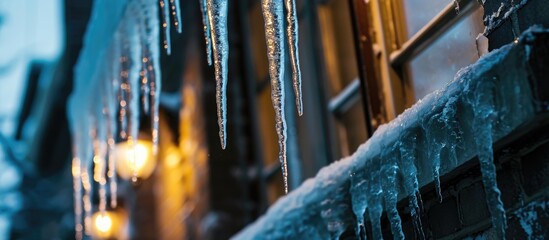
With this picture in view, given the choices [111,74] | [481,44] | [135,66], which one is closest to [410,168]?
[481,44]

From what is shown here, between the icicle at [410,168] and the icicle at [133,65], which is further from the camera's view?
the icicle at [133,65]

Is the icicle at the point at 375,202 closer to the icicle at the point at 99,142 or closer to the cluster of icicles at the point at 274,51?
the cluster of icicles at the point at 274,51

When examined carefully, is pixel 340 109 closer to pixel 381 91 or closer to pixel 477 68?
pixel 381 91

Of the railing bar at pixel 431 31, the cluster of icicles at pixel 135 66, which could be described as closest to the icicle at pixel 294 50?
the cluster of icicles at pixel 135 66

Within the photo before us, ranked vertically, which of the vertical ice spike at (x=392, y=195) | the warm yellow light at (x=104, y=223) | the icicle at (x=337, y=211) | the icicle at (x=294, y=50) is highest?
the warm yellow light at (x=104, y=223)

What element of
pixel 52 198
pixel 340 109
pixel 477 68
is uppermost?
pixel 52 198

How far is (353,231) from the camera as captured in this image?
4020 mm

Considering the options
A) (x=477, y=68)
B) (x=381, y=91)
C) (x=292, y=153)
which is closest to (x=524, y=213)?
(x=477, y=68)

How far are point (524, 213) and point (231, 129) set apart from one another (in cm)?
471

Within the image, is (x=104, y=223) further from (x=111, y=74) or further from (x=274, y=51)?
(x=274, y=51)

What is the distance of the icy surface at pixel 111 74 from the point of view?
5.10 metres

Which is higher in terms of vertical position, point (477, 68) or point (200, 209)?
point (200, 209)

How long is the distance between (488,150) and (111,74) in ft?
11.3

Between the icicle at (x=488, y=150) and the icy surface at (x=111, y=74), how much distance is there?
2542 millimetres
